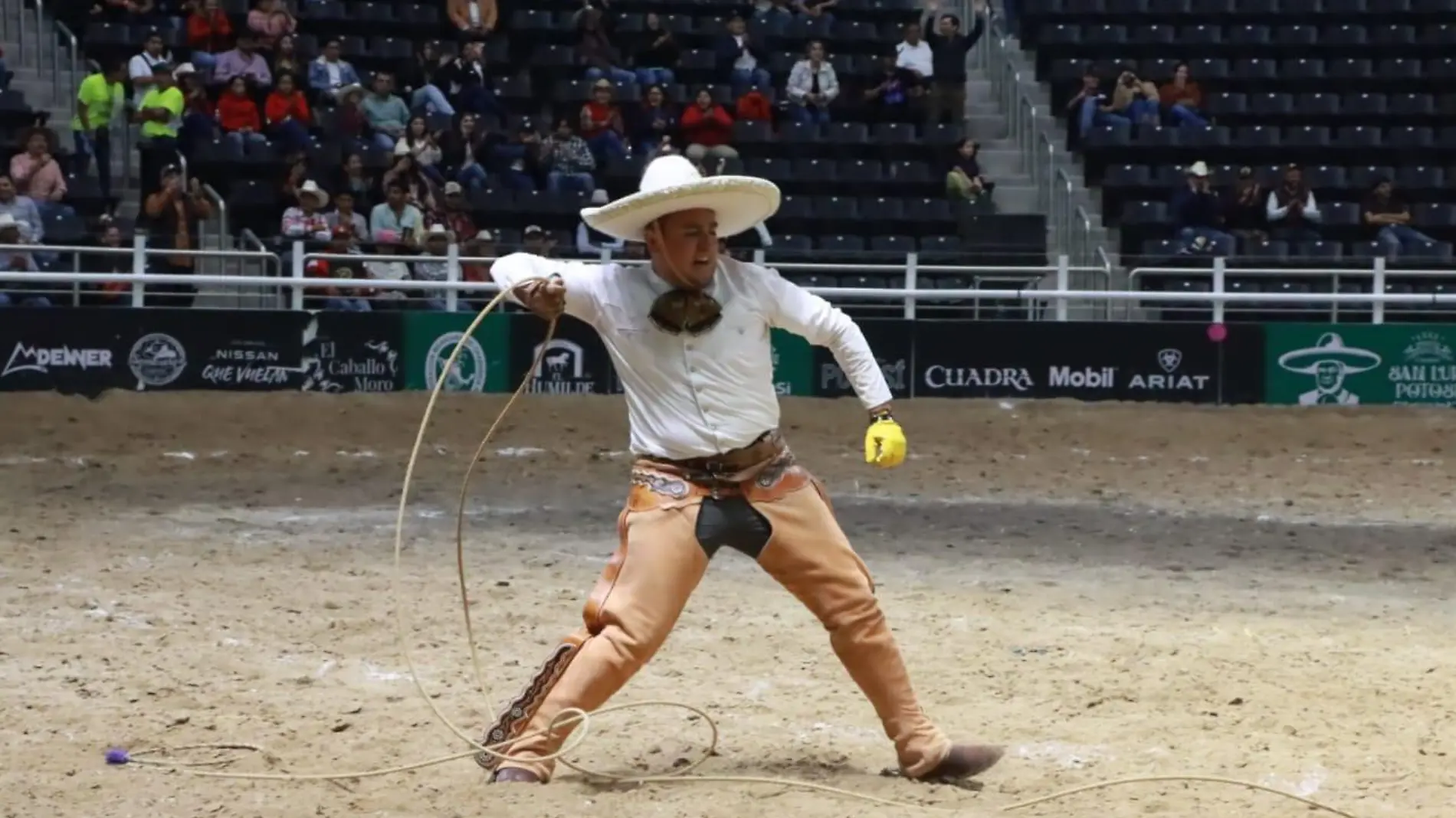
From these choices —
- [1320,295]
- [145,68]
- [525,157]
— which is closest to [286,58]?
[145,68]

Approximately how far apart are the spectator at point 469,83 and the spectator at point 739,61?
2620 millimetres

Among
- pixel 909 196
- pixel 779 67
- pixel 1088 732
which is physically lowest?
pixel 1088 732

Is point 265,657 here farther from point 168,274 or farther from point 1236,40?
point 1236,40

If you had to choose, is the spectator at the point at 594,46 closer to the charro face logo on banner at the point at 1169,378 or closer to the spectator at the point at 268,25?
the spectator at the point at 268,25

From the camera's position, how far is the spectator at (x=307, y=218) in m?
15.6

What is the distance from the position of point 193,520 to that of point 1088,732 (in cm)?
571

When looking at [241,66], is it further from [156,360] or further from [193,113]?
[156,360]

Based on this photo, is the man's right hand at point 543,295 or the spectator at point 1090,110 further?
the spectator at point 1090,110

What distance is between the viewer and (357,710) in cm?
612

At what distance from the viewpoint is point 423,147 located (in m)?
16.9

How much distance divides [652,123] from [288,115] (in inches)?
144

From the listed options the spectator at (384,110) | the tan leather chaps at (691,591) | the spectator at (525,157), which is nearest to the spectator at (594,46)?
the spectator at (525,157)

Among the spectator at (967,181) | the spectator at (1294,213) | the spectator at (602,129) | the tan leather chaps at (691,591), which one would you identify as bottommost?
the tan leather chaps at (691,591)

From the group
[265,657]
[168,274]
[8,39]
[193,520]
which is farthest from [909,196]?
[265,657]
